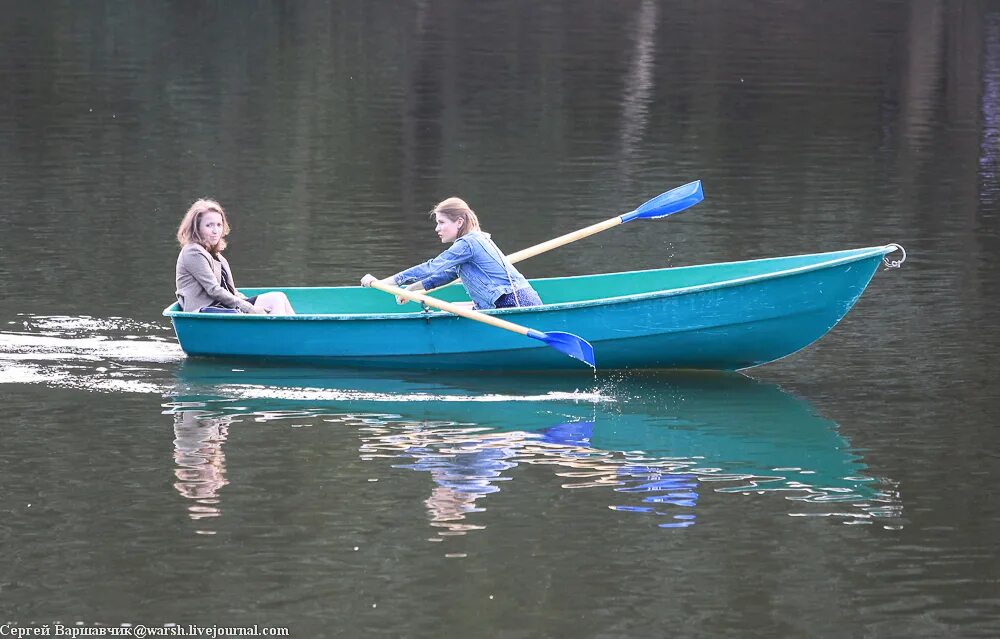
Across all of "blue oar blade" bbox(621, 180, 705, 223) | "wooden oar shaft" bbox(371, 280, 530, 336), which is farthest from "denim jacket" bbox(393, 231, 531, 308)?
"blue oar blade" bbox(621, 180, 705, 223)

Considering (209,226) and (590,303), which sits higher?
(209,226)

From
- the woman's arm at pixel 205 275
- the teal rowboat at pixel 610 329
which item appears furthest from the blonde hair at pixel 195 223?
the teal rowboat at pixel 610 329

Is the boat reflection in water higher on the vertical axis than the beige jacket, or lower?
lower

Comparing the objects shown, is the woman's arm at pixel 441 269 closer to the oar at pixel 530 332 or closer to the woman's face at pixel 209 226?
the oar at pixel 530 332

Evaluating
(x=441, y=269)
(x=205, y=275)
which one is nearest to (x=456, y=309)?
(x=441, y=269)

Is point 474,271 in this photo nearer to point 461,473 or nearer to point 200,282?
point 200,282

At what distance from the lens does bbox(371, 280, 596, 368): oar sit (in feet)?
38.3

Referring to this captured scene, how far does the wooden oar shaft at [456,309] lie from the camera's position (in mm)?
11789

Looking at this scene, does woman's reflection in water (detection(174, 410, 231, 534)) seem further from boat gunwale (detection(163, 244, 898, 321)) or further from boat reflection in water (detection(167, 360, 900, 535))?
boat gunwale (detection(163, 244, 898, 321))

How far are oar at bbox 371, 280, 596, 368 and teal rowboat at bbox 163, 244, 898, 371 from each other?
109 mm

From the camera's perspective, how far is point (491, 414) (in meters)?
11.2

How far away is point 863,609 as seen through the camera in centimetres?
767

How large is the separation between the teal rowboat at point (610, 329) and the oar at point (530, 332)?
0.36 ft

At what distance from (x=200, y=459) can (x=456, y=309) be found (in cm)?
252
